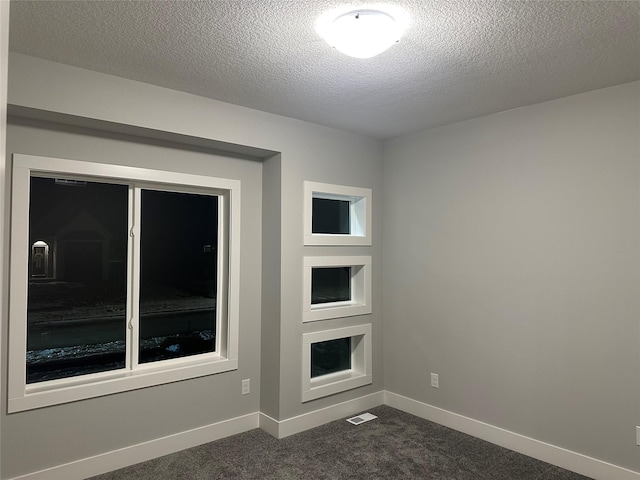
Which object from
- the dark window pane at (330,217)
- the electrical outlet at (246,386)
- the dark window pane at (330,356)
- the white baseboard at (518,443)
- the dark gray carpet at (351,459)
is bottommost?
the dark gray carpet at (351,459)

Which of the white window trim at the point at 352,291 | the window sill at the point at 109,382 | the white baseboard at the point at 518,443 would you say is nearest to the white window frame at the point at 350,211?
the white window trim at the point at 352,291

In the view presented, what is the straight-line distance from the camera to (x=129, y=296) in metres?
3.14

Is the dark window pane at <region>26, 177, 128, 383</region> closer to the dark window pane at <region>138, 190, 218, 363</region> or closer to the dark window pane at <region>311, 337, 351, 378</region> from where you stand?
the dark window pane at <region>138, 190, 218, 363</region>

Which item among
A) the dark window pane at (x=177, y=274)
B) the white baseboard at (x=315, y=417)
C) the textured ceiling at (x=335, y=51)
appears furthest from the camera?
the white baseboard at (x=315, y=417)

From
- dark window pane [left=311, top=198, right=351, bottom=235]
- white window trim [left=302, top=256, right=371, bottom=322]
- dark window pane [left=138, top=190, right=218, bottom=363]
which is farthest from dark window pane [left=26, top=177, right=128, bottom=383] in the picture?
dark window pane [left=311, top=198, right=351, bottom=235]

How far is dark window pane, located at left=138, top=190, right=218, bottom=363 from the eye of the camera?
10.7ft

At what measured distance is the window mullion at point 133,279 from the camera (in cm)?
313

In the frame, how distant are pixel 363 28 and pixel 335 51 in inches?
15.1

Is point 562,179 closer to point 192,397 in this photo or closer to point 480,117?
point 480,117

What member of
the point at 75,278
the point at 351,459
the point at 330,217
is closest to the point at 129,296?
the point at 75,278

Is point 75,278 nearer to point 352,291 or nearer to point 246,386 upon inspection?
point 246,386

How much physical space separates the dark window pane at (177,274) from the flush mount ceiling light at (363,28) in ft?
6.10

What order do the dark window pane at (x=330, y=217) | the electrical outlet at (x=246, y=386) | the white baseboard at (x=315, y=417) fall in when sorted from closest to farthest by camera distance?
the white baseboard at (x=315, y=417)
the electrical outlet at (x=246, y=386)
the dark window pane at (x=330, y=217)

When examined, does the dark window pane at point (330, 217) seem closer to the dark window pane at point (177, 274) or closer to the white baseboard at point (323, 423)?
the dark window pane at point (177, 274)
